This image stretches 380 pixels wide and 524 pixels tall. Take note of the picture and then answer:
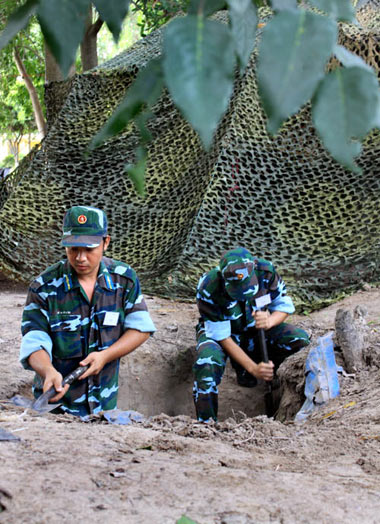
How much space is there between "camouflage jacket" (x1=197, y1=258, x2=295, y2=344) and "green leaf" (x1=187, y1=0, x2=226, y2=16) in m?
3.12

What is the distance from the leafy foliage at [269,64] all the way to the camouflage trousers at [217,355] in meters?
3.21

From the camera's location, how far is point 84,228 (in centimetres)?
335

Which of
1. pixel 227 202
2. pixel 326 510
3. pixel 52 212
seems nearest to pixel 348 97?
pixel 326 510

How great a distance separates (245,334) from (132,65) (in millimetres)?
3483

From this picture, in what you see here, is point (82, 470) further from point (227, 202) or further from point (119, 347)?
point (227, 202)

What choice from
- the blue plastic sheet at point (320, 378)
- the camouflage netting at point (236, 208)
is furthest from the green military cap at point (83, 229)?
the camouflage netting at point (236, 208)

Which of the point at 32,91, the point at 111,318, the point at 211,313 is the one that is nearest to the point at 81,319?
the point at 111,318

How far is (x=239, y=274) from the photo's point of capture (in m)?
3.71

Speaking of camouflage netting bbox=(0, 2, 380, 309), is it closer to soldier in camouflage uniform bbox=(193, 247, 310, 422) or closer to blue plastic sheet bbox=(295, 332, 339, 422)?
soldier in camouflage uniform bbox=(193, 247, 310, 422)

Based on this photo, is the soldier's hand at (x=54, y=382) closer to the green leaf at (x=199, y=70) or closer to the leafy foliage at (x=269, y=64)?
the leafy foliage at (x=269, y=64)

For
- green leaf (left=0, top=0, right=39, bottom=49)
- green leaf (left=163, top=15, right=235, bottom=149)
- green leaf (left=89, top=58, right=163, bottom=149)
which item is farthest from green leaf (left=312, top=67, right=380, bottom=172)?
green leaf (left=0, top=0, right=39, bottom=49)

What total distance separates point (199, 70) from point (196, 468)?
5.93 ft

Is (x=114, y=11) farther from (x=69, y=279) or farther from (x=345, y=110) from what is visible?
(x=69, y=279)

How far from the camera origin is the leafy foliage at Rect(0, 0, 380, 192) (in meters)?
0.67
